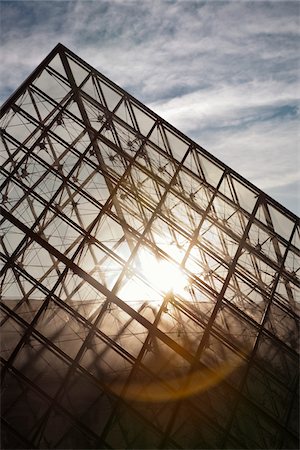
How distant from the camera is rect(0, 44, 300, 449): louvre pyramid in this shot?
30.6 ft

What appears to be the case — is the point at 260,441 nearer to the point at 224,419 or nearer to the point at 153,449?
the point at 224,419

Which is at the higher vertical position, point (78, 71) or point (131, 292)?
point (78, 71)

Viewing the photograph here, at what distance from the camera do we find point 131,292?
16.2 m

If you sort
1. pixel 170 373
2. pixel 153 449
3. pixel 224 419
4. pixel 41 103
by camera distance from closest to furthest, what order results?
pixel 153 449 → pixel 224 419 → pixel 170 373 → pixel 41 103

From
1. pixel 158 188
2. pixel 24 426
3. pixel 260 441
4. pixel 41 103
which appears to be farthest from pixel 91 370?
pixel 41 103

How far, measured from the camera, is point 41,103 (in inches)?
606

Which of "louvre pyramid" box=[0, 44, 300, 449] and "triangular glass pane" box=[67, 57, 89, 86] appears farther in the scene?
"triangular glass pane" box=[67, 57, 89, 86]

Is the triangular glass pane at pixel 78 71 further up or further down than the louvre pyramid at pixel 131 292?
further up

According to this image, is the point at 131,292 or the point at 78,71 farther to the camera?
the point at 131,292

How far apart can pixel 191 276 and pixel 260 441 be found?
5135 millimetres

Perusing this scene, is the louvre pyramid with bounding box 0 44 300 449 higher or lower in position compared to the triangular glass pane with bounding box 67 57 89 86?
lower

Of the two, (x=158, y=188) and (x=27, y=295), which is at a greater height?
(x=158, y=188)

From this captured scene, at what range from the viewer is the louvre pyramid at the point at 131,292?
933 cm

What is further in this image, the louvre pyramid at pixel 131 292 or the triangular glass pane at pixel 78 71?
the triangular glass pane at pixel 78 71
